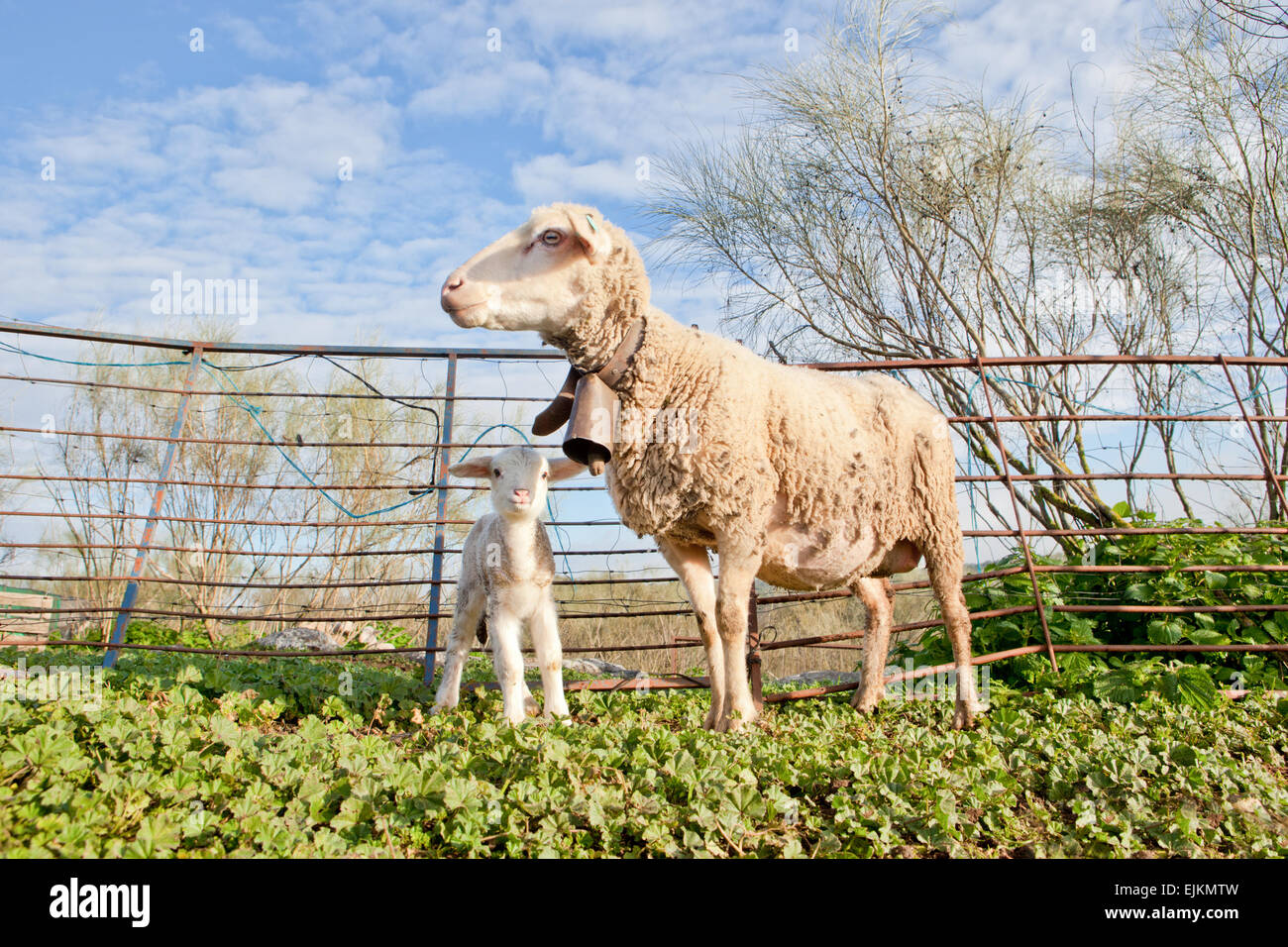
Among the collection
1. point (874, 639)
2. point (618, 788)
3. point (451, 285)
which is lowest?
point (618, 788)

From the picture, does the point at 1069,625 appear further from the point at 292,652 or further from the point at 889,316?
the point at 292,652

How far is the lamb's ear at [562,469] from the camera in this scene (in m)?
4.09

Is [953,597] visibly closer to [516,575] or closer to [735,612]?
[735,612]

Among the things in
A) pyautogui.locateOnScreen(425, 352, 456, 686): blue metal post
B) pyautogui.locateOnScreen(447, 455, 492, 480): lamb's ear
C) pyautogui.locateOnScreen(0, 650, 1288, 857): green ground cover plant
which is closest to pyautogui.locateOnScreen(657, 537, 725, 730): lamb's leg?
pyautogui.locateOnScreen(0, 650, 1288, 857): green ground cover plant

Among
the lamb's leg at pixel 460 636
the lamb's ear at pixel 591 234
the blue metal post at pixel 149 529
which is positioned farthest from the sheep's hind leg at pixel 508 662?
the blue metal post at pixel 149 529

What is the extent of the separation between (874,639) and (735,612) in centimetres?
145

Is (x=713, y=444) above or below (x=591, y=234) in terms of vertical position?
below

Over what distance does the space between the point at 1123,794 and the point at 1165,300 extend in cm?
629

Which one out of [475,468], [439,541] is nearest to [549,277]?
[475,468]

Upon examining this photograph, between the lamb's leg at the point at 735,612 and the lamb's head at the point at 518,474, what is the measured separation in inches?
36.1

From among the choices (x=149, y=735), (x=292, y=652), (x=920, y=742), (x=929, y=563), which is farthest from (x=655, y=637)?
(x=149, y=735)

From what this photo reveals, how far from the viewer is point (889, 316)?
303 inches

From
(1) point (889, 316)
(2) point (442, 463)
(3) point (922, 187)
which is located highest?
(3) point (922, 187)

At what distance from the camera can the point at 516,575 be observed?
3930 mm
